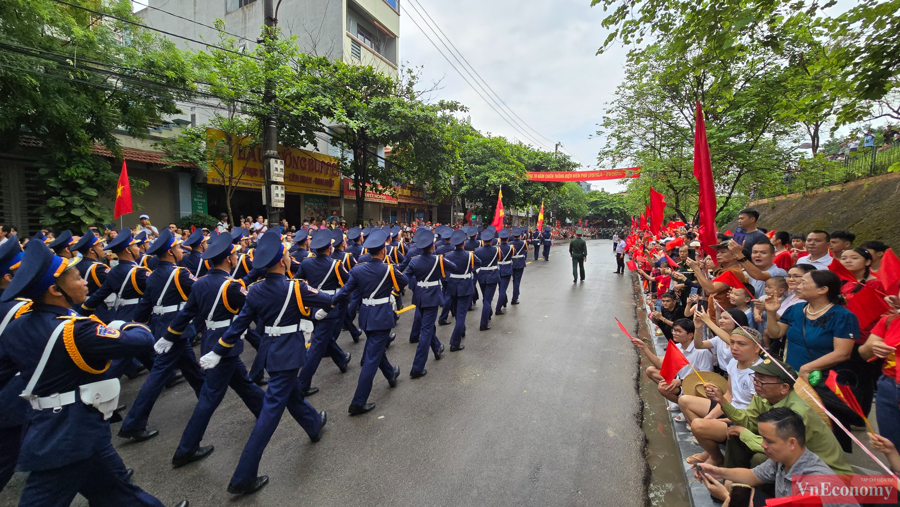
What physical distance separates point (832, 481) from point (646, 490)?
1.45 m

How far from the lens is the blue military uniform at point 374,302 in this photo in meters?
4.17

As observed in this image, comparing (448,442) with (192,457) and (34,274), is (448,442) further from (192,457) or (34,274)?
(34,274)

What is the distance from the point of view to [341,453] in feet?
11.1

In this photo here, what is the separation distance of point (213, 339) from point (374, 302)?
159 centimetres

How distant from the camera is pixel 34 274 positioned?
2.03 meters

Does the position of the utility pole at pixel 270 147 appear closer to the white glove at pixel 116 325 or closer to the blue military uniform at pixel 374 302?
the blue military uniform at pixel 374 302

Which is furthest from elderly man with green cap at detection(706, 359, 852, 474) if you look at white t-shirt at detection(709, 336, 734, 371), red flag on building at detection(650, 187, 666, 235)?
red flag on building at detection(650, 187, 666, 235)

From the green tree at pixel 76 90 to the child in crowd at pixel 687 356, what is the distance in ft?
34.2

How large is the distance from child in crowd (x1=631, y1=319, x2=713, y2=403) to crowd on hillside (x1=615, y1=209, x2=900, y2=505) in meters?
0.01

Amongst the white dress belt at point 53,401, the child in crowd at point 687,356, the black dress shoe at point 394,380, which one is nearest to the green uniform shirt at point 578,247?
the child in crowd at point 687,356

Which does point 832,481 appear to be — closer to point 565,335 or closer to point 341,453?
point 341,453

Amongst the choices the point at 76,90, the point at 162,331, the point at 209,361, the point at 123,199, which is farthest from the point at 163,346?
the point at 76,90

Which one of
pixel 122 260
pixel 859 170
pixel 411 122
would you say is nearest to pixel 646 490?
pixel 122 260

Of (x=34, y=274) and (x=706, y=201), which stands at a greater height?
(x=706, y=201)
